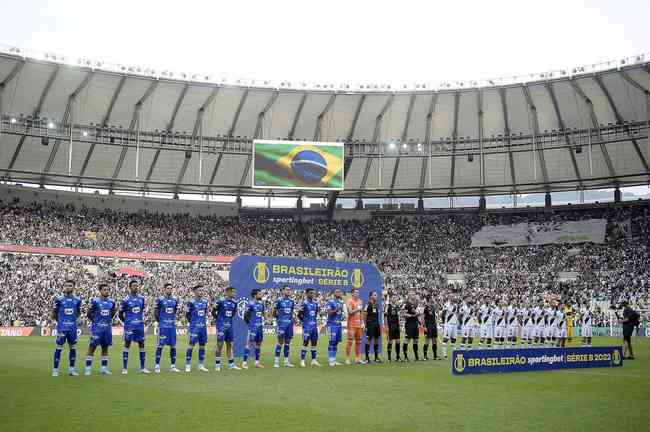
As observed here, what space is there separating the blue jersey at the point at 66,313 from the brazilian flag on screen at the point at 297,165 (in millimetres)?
31806

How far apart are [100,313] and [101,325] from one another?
0.97ft

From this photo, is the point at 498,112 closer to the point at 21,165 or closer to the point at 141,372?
the point at 21,165

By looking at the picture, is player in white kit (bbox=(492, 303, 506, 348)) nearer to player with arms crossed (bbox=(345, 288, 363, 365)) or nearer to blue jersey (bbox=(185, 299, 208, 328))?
player with arms crossed (bbox=(345, 288, 363, 365))

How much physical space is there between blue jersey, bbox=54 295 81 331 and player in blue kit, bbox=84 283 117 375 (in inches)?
14.5

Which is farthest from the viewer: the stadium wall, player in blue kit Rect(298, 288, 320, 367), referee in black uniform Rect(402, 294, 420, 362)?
the stadium wall

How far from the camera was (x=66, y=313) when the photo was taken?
1620 centimetres

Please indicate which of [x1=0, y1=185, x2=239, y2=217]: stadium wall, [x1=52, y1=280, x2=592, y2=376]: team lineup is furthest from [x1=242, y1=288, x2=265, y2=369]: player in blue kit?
[x1=0, y1=185, x2=239, y2=217]: stadium wall


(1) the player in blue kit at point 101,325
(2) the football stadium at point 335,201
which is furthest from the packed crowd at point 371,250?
(1) the player in blue kit at point 101,325

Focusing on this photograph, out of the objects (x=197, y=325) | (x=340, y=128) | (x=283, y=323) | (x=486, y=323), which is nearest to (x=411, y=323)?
(x=283, y=323)

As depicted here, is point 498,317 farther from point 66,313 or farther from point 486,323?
point 66,313

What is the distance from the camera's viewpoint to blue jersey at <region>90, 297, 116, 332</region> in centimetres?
1634

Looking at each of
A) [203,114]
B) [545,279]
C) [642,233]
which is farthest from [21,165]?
[642,233]

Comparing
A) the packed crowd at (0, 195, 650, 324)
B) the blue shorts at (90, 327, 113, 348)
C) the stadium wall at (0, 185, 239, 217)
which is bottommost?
the blue shorts at (90, 327, 113, 348)

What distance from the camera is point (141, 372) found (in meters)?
17.0
